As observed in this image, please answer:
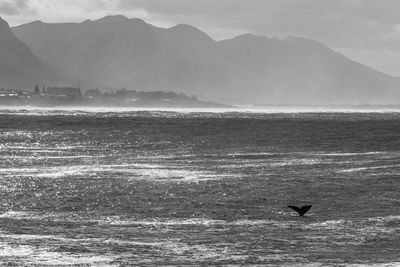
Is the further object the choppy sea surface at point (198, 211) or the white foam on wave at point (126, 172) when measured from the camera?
the white foam on wave at point (126, 172)

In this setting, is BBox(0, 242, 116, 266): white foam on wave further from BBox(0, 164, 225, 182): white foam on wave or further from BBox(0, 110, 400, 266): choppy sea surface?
BBox(0, 164, 225, 182): white foam on wave

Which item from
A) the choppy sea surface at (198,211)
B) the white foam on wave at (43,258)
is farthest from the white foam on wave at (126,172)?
the white foam on wave at (43,258)

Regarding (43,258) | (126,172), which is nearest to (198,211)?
(43,258)

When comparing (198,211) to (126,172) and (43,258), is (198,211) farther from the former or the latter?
(126,172)

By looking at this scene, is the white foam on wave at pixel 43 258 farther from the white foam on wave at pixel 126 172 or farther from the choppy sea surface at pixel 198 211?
the white foam on wave at pixel 126 172

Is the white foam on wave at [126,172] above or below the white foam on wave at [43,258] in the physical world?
below

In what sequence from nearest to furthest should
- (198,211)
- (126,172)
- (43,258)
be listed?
(43,258), (198,211), (126,172)

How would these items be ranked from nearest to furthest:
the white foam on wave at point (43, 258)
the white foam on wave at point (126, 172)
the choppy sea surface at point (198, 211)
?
the white foam on wave at point (43, 258), the choppy sea surface at point (198, 211), the white foam on wave at point (126, 172)

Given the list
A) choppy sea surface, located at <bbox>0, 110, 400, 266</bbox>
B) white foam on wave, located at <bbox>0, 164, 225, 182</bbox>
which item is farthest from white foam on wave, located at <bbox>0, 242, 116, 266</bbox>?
white foam on wave, located at <bbox>0, 164, 225, 182</bbox>

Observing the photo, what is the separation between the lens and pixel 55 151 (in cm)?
8519

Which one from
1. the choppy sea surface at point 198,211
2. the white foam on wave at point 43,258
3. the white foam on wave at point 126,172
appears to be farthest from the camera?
the white foam on wave at point 126,172

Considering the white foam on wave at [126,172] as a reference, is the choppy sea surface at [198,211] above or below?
above

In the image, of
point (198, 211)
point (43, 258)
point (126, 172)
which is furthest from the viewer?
point (126, 172)

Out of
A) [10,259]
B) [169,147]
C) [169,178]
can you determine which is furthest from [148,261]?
[169,147]
